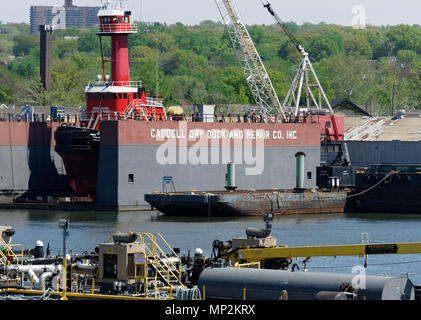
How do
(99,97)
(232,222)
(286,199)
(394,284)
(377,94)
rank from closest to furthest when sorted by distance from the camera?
(394,284) → (232,222) → (286,199) → (99,97) → (377,94)

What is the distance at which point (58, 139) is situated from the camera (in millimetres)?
74312

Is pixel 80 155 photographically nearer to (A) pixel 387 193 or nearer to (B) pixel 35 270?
(A) pixel 387 193

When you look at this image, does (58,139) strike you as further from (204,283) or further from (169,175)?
(204,283)

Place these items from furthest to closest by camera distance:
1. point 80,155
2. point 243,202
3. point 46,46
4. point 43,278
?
point 46,46, point 80,155, point 243,202, point 43,278

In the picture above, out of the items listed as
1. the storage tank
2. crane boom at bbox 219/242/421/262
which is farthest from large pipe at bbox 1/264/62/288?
the storage tank

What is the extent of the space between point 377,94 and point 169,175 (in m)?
96.0

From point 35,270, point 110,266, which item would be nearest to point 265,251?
point 110,266

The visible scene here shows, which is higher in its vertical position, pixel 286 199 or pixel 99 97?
pixel 99 97

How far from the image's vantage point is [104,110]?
256 ft

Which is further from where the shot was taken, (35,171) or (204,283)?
(35,171)

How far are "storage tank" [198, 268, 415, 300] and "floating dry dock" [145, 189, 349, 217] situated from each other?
37.4m

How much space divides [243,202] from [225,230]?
32.0 ft

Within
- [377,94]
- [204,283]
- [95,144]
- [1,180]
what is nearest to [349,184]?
[95,144]
